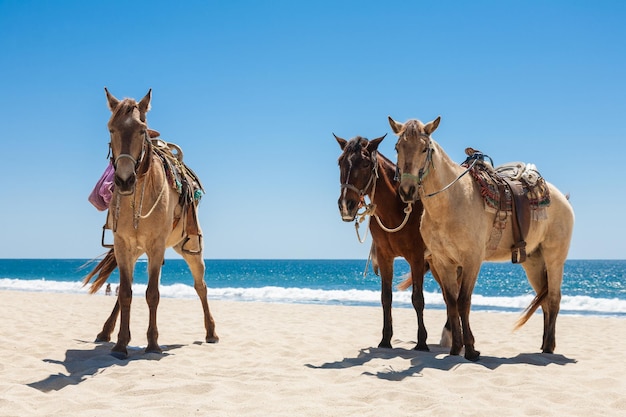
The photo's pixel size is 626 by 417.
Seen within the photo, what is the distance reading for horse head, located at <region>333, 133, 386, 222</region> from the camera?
562 centimetres

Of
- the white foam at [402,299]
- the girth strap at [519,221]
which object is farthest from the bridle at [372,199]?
the white foam at [402,299]

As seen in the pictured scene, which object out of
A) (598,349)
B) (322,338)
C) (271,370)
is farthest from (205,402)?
(598,349)

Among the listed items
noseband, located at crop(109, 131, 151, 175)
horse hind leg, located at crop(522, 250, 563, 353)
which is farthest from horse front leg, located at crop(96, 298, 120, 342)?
horse hind leg, located at crop(522, 250, 563, 353)

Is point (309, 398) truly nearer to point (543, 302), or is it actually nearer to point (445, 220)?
point (445, 220)

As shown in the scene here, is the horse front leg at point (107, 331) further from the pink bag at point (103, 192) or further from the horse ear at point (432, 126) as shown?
the horse ear at point (432, 126)

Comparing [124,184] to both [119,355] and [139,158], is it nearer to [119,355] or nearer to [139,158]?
[139,158]

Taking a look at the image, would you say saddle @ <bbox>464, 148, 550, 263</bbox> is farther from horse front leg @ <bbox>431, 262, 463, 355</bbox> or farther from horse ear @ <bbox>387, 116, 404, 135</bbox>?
horse ear @ <bbox>387, 116, 404, 135</bbox>

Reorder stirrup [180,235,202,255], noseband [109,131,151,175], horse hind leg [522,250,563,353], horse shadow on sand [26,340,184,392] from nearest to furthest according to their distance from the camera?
horse shadow on sand [26,340,184,392] < noseband [109,131,151,175] < horse hind leg [522,250,563,353] < stirrup [180,235,202,255]

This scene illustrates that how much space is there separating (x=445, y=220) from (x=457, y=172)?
1.90 ft

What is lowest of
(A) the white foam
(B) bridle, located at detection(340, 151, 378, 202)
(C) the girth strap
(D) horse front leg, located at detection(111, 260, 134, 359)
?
(A) the white foam

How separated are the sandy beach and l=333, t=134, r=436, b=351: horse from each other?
67cm

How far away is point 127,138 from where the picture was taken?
4.99 metres

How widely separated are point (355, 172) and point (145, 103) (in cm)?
223

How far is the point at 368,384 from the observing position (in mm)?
4223
